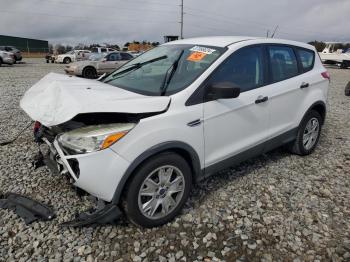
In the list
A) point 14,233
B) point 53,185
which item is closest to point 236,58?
point 53,185

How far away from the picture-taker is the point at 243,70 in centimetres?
355

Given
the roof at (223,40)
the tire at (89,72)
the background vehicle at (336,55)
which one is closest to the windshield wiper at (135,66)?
the roof at (223,40)

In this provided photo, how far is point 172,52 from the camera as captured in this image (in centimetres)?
379

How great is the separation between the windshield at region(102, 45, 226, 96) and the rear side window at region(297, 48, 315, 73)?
5.57ft

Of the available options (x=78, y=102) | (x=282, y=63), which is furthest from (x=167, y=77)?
(x=282, y=63)

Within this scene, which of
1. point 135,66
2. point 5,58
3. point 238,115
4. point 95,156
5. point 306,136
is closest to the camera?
point 95,156

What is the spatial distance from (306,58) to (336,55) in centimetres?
2727

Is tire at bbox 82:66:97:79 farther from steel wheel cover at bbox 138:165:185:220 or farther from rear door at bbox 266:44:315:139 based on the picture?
steel wheel cover at bbox 138:165:185:220

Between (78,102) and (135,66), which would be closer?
(78,102)

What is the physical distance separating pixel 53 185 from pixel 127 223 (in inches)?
47.7

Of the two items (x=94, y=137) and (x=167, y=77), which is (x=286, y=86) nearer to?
(x=167, y=77)

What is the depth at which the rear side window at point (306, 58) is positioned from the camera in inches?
177

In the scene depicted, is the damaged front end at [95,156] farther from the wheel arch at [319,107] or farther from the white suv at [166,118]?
the wheel arch at [319,107]

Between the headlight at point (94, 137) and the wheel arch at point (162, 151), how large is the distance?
10.5 inches
